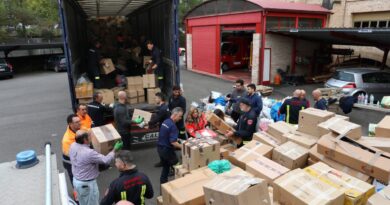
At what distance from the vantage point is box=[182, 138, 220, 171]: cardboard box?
Result: 4.50m

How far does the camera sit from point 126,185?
3.36 meters

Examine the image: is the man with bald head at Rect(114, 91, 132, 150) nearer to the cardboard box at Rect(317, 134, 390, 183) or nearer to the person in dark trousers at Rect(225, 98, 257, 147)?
the person in dark trousers at Rect(225, 98, 257, 147)

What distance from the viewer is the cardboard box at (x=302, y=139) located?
472cm

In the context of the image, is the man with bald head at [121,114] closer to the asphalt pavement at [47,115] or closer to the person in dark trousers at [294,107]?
the asphalt pavement at [47,115]

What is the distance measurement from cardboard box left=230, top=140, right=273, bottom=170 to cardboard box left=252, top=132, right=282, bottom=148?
25 cm

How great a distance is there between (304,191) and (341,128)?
1.70 meters

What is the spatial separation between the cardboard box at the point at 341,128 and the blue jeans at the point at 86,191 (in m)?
3.61

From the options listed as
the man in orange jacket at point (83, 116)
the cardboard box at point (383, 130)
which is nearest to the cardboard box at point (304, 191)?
the cardboard box at point (383, 130)

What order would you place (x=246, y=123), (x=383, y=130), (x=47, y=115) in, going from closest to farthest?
(x=383, y=130) → (x=246, y=123) → (x=47, y=115)

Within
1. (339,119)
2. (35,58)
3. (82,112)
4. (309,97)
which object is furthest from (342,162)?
(35,58)

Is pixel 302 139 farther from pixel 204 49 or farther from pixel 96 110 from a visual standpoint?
pixel 204 49

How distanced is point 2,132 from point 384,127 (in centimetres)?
1016

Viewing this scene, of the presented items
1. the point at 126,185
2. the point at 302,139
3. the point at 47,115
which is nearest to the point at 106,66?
the point at 47,115

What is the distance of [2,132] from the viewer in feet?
30.3
